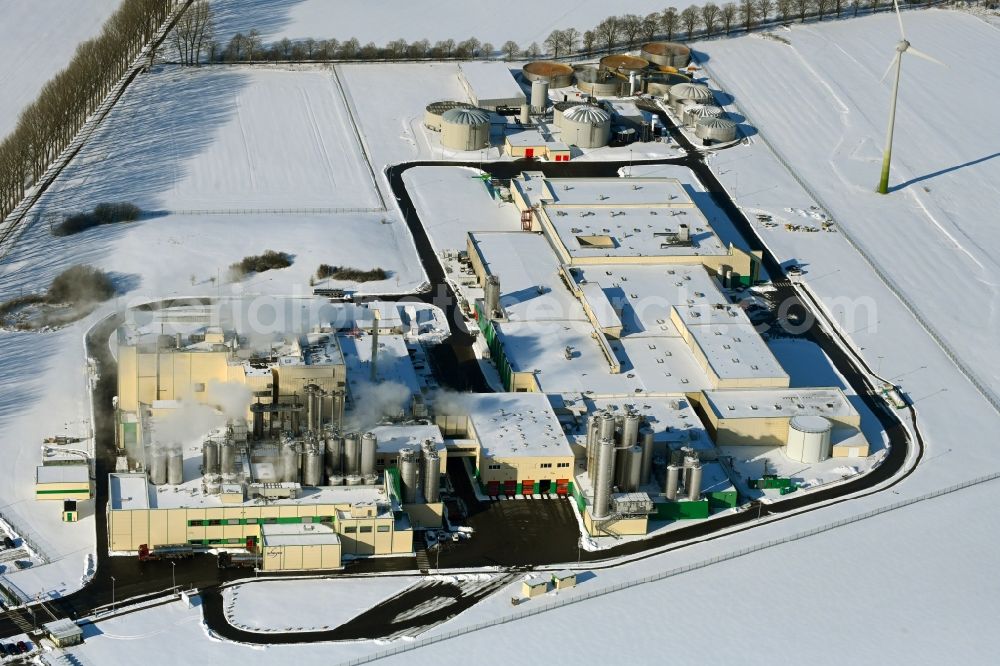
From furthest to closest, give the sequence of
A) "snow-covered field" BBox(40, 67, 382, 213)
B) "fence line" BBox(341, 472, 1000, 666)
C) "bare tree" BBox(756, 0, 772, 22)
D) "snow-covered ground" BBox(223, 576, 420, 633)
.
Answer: "bare tree" BBox(756, 0, 772, 22) < "snow-covered field" BBox(40, 67, 382, 213) < "snow-covered ground" BBox(223, 576, 420, 633) < "fence line" BBox(341, 472, 1000, 666)

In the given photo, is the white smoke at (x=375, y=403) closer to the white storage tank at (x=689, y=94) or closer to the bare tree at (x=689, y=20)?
the white storage tank at (x=689, y=94)

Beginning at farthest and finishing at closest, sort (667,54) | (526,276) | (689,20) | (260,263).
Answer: (689,20) → (667,54) → (260,263) → (526,276)

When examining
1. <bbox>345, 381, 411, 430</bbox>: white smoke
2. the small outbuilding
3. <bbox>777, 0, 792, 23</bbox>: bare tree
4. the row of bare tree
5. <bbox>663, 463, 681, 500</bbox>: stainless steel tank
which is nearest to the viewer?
the small outbuilding

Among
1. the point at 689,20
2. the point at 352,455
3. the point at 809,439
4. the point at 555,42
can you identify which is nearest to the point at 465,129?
the point at 555,42

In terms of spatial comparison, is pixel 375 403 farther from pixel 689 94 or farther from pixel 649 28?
pixel 649 28

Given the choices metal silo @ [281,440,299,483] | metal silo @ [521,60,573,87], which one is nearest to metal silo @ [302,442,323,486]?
metal silo @ [281,440,299,483]

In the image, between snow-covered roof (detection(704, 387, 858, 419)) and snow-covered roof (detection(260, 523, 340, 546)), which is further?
snow-covered roof (detection(704, 387, 858, 419))

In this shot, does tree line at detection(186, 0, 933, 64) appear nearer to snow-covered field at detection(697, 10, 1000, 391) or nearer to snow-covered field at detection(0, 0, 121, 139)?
snow-covered field at detection(697, 10, 1000, 391)
